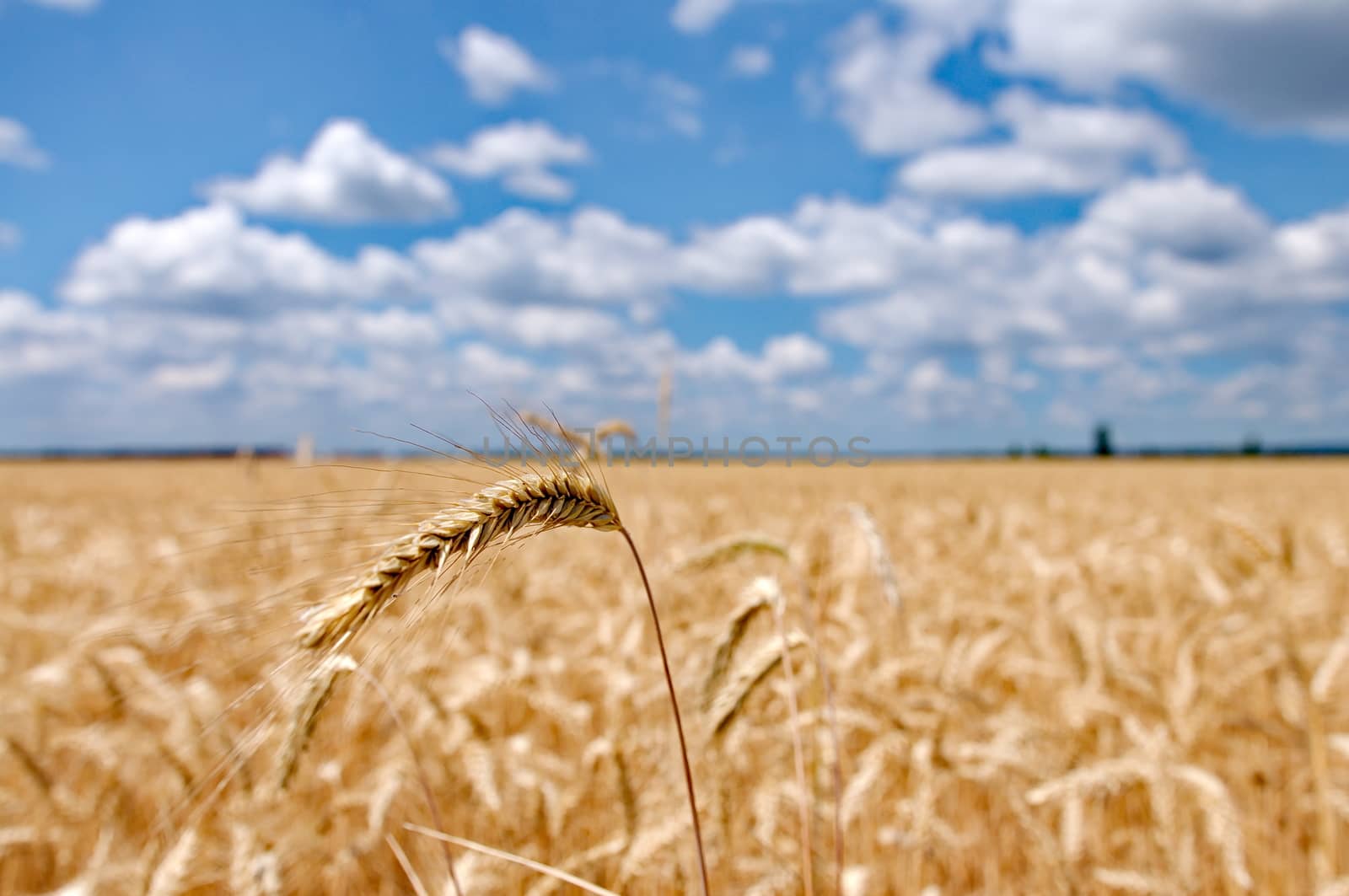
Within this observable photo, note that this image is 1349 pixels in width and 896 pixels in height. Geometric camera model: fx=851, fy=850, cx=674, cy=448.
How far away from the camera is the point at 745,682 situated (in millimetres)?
1285

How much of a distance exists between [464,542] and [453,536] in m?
0.01

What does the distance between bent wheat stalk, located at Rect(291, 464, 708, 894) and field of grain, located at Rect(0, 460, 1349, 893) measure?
0.12 ft

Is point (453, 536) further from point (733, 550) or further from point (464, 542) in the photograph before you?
point (733, 550)

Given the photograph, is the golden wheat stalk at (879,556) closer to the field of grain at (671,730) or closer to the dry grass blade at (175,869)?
the field of grain at (671,730)

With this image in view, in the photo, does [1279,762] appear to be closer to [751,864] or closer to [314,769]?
[751,864]

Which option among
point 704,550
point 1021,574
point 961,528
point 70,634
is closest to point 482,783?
point 704,550

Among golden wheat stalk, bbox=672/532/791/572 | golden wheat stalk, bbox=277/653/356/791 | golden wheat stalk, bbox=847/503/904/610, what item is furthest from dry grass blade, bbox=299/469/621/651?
golden wheat stalk, bbox=847/503/904/610

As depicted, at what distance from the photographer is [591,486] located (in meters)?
0.98

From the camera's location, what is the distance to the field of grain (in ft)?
5.42

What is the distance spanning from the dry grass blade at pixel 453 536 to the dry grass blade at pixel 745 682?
45 centimetres

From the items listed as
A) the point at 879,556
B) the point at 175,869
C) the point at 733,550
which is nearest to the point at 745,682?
the point at 733,550

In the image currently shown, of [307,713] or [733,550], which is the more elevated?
[733,550]

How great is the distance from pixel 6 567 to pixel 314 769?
4.63 metres

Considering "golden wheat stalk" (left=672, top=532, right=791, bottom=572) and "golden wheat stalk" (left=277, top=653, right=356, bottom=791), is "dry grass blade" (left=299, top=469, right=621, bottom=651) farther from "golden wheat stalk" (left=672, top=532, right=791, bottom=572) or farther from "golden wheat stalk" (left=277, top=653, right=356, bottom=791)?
"golden wheat stalk" (left=672, top=532, right=791, bottom=572)
